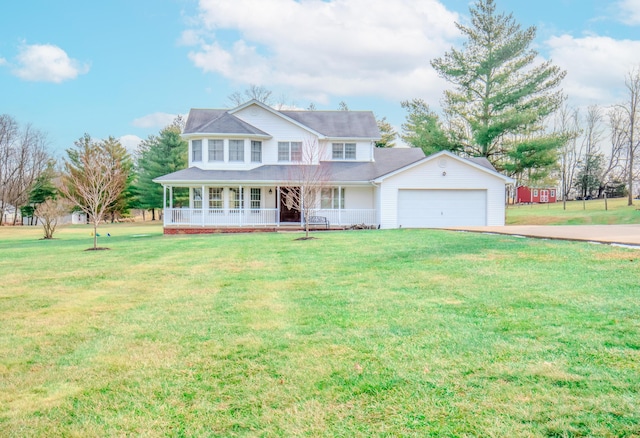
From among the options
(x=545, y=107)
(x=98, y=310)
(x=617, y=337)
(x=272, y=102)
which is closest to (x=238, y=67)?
(x=272, y=102)

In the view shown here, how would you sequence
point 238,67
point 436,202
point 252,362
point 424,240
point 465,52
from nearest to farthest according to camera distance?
point 252,362 → point 424,240 → point 436,202 → point 465,52 → point 238,67

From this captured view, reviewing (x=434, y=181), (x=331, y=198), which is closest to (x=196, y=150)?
(x=331, y=198)

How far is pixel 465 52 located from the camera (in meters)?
33.8

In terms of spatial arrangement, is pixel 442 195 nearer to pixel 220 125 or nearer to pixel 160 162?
pixel 220 125

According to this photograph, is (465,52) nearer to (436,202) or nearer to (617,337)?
(436,202)

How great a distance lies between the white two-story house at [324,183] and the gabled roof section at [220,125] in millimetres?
52

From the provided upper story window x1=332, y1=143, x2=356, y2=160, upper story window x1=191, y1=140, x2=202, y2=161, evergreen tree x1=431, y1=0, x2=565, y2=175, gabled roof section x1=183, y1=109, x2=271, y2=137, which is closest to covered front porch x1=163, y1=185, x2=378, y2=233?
upper story window x1=191, y1=140, x2=202, y2=161

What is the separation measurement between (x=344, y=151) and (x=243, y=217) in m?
7.03

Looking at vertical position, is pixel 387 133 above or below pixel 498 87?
below

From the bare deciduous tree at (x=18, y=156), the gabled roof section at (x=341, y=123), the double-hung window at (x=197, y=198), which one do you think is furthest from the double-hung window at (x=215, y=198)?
the bare deciduous tree at (x=18, y=156)

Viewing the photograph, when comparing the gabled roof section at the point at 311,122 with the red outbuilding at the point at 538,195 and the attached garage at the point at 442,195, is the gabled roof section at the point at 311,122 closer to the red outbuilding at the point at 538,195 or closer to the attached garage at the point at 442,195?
the attached garage at the point at 442,195

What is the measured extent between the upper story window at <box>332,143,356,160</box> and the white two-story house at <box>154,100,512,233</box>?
57 millimetres

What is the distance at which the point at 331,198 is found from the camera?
24.3 m

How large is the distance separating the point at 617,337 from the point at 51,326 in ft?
19.7
